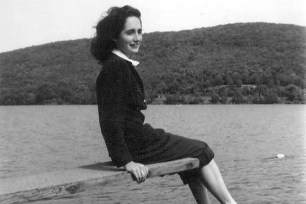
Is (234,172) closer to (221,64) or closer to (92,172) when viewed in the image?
(92,172)

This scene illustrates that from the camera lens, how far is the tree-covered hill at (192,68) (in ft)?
263

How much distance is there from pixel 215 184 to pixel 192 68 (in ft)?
285

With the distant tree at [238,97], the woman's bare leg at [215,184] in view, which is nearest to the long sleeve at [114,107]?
the woman's bare leg at [215,184]

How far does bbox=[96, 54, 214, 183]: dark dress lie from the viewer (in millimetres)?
3920

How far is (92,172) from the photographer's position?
3.81 m

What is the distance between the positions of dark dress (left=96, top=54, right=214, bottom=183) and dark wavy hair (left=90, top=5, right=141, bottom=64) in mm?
126

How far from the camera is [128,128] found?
409 cm

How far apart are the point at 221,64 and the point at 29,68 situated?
115 feet

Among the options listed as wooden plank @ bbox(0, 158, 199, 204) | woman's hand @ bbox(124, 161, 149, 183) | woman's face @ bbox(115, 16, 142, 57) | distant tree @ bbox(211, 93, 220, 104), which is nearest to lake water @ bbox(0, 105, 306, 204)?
wooden plank @ bbox(0, 158, 199, 204)

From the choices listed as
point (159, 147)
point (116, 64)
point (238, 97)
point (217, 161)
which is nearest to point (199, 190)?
point (159, 147)

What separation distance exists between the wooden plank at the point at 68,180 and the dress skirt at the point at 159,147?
11cm

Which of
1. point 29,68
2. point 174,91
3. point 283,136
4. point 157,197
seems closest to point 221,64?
point 174,91

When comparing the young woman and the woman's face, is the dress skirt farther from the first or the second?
the woman's face

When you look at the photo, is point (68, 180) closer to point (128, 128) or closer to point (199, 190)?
A: point (128, 128)
